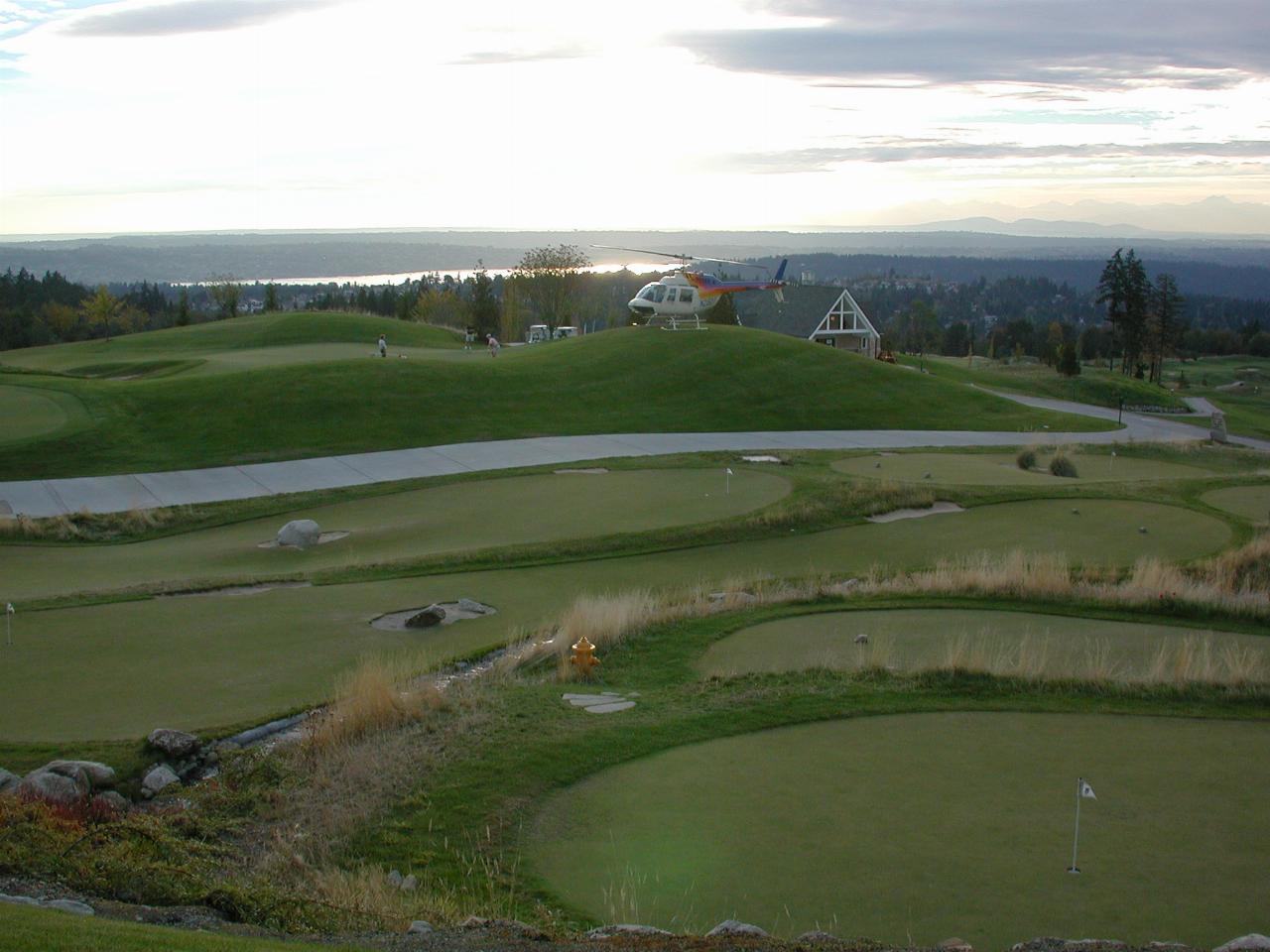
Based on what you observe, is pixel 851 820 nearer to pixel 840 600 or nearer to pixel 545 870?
pixel 545 870

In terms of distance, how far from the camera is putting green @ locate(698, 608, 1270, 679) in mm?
12102

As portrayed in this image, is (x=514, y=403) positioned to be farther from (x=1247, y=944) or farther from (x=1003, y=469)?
(x=1247, y=944)

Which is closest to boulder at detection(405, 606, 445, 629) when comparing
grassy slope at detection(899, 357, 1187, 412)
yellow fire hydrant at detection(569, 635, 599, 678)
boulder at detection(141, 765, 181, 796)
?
yellow fire hydrant at detection(569, 635, 599, 678)

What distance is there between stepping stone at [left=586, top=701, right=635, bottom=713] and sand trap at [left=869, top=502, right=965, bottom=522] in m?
11.3

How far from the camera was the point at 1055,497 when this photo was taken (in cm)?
2305

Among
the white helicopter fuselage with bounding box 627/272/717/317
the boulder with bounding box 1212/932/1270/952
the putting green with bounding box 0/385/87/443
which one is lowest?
the boulder with bounding box 1212/932/1270/952

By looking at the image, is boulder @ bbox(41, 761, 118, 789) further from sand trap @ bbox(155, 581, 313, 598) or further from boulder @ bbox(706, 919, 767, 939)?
sand trap @ bbox(155, 581, 313, 598)

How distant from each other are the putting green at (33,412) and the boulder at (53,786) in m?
21.9

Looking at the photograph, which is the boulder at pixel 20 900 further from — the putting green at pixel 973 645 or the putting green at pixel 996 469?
the putting green at pixel 996 469

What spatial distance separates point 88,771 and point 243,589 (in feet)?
23.0

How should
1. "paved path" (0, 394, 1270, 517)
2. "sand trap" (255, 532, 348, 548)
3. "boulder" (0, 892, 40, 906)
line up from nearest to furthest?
"boulder" (0, 892, 40, 906), "sand trap" (255, 532, 348, 548), "paved path" (0, 394, 1270, 517)

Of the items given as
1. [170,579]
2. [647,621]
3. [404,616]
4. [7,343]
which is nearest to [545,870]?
[647,621]

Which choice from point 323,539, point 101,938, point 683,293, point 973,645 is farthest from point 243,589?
point 683,293

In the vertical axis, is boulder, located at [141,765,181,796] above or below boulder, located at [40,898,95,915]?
below
